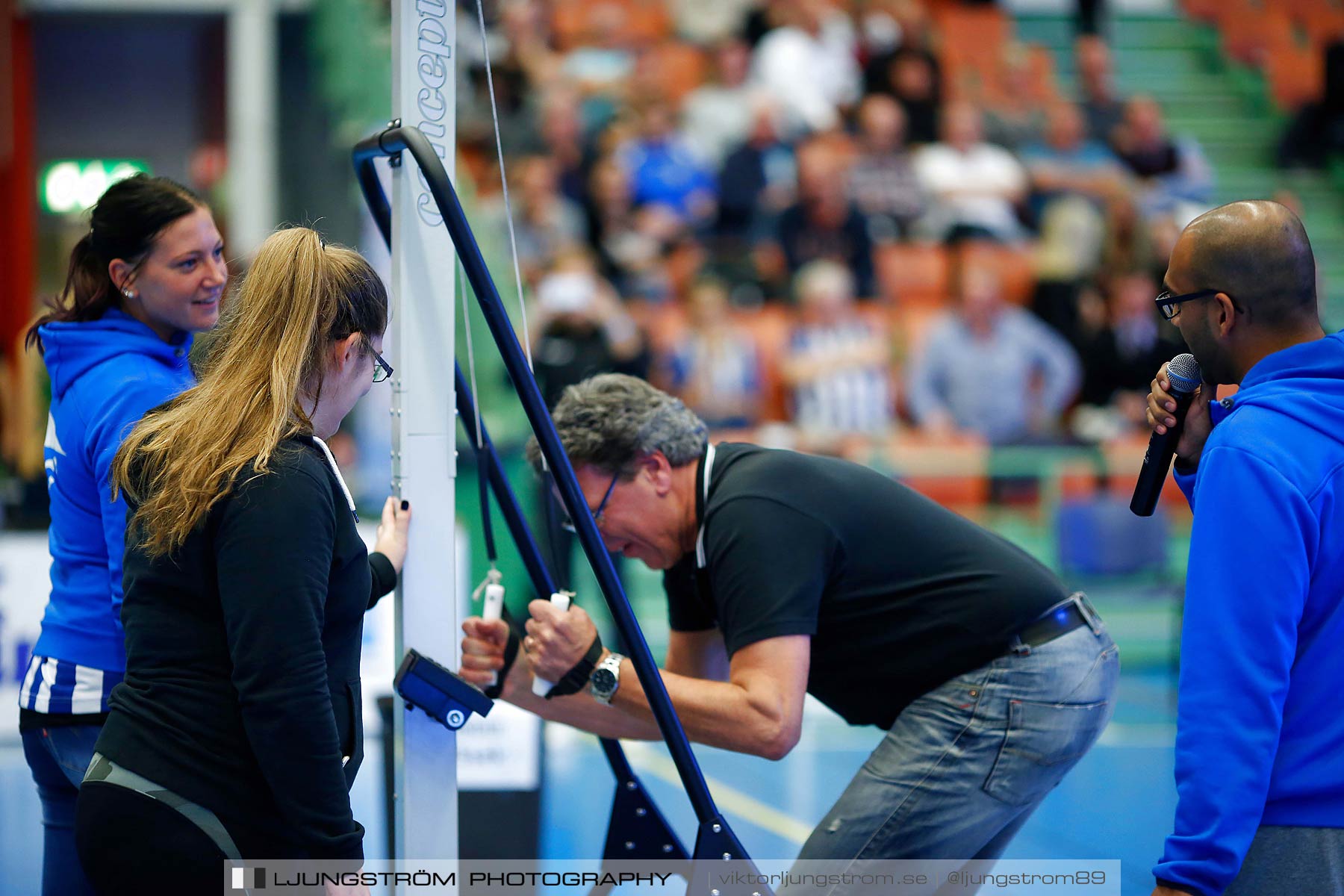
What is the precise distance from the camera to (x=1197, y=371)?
6.83 feet

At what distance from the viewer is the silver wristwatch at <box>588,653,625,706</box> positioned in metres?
2.37

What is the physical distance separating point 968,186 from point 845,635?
8547 mm

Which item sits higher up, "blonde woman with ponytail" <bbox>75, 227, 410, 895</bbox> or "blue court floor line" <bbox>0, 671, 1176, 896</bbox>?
"blonde woman with ponytail" <bbox>75, 227, 410, 895</bbox>

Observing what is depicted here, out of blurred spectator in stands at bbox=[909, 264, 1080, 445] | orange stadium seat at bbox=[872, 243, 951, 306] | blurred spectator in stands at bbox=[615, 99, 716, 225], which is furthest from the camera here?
orange stadium seat at bbox=[872, 243, 951, 306]

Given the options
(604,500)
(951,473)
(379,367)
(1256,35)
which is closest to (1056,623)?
(604,500)

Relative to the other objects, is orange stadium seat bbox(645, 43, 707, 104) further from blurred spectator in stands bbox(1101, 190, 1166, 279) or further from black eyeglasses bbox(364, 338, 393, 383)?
black eyeglasses bbox(364, 338, 393, 383)

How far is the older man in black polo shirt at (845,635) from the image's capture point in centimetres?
235

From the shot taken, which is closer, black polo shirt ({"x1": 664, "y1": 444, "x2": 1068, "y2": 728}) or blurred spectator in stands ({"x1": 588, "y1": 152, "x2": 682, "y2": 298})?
black polo shirt ({"x1": 664, "y1": 444, "x2": 1068, "y2": 728})

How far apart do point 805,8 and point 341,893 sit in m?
10.7

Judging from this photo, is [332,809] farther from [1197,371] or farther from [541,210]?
[541,210]

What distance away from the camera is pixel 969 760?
2398 mm

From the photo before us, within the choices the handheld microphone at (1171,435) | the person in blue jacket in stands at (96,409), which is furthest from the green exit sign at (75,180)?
the handheld microphone at (1171,435)

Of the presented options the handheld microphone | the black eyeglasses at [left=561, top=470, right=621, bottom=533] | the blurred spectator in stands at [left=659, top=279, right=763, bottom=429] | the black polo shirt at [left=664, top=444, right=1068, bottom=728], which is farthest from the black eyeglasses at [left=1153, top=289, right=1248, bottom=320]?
the blurred spectator in stands at [left=659, top=279, right=763, bottom=429]

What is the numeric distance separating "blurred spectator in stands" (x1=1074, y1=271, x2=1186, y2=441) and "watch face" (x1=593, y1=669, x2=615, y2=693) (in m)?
6.90
